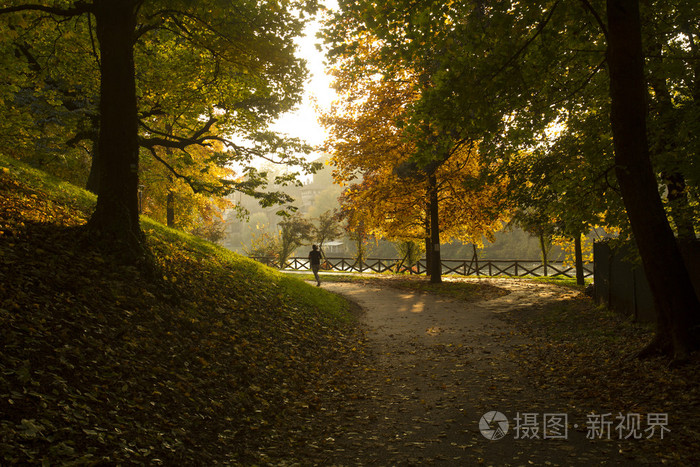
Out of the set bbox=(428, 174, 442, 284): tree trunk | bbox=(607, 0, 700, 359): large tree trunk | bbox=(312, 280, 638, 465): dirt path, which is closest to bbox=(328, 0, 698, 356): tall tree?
bbox=(607, 0, 700, 359): large tree trunk

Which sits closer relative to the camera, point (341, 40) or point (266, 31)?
point (341, 40)

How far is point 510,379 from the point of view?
6707mm

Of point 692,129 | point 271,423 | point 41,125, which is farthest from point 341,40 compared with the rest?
point 41,125

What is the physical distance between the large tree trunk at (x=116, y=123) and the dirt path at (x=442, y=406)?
188 inches

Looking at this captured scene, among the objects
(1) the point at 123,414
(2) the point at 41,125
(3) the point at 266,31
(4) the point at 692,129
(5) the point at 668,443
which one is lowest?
(5) the point at 668,443

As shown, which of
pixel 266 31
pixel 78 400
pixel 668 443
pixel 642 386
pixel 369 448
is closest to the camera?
pixel 78 400

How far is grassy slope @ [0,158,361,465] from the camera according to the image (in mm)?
3531

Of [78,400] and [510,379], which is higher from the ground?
[78,400]

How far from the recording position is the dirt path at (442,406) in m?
4.34

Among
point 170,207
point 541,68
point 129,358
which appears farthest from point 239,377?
point 170,207

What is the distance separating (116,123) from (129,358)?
14.2ft

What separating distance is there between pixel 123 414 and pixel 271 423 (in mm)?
1802

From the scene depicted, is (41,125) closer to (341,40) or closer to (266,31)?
(266,31)

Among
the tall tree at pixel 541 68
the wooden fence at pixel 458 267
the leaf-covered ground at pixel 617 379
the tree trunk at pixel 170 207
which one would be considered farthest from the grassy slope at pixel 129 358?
the wooden fence at pixel 458 267
